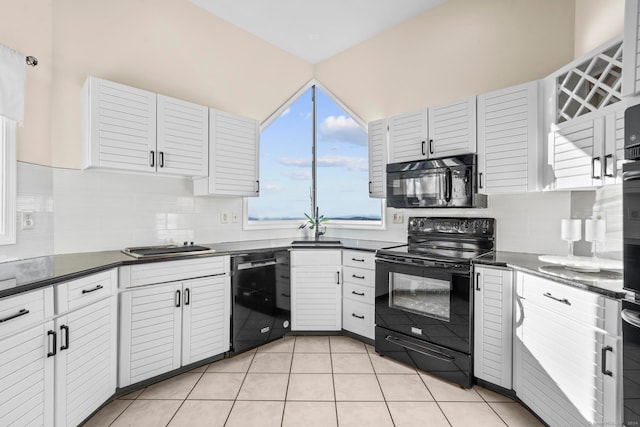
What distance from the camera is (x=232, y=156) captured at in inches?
113

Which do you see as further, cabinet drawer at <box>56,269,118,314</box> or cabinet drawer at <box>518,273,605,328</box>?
cabinet drawer at <box>56,269,118,314</box>

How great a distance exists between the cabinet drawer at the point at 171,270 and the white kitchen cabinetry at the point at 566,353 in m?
2.17

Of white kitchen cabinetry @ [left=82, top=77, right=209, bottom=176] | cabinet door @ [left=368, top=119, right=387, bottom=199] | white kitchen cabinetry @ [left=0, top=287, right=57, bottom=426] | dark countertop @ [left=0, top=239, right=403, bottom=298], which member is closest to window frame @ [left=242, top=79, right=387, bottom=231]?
cabinet door @ [left=368, top=119, right=387, bottom=199]

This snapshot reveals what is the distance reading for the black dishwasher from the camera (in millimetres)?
2592

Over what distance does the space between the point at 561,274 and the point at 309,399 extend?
5.61ft

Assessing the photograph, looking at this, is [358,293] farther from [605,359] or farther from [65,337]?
[65,337]

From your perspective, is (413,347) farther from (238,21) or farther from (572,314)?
(238,21)

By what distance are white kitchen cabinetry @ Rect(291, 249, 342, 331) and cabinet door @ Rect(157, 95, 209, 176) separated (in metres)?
1.22

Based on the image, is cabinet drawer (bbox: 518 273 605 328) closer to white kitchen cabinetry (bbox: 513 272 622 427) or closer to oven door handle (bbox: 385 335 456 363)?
white kitchen cabinetry (bbox: 513 272 622 427)

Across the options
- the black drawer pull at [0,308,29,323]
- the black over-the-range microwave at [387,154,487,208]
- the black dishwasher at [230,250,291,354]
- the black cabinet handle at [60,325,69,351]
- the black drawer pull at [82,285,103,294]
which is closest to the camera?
the black drawer pull at [0,308,29,323]

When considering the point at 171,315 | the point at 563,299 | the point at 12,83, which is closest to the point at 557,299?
the point at 563,299

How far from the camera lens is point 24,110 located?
2.01 m

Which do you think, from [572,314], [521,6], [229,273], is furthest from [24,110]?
[521,6]

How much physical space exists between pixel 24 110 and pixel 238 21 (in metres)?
2.11
